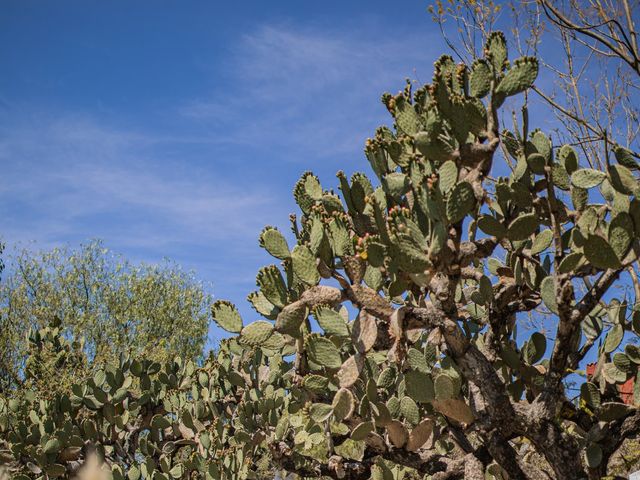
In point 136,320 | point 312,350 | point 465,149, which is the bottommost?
point 312,350

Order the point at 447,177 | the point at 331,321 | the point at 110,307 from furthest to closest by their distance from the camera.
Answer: the point at 110,307 < the point at 331,321 < the point at 447,177

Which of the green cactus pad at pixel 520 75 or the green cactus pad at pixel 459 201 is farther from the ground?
the green cactus pad at pixel 520 75

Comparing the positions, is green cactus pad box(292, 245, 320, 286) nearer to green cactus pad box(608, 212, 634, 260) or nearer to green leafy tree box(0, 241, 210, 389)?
green cactus pad box(608, 212, 634, 260)

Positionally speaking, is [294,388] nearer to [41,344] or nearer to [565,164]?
[565,164]

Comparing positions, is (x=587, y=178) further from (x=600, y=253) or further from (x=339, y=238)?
(x=339, y=238)

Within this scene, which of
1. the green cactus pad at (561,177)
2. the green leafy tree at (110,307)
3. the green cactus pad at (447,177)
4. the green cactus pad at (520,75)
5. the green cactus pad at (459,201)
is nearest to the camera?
the green cactus pad at (459,201)

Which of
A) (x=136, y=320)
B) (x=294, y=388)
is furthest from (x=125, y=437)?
(x=136, y=320)

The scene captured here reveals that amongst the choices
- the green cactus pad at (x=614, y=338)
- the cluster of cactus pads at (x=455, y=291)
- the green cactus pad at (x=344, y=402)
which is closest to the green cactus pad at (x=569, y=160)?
the cluster of cactus pads at (x=455, y=291)

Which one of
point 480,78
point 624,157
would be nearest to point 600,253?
point 624,157

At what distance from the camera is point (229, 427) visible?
6344 millimetres

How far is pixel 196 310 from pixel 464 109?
18966 millimetres

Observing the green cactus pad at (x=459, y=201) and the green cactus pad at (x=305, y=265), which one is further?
the green cactus pad at (x=305, y=265)

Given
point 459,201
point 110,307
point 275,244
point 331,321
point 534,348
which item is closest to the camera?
point 459,201

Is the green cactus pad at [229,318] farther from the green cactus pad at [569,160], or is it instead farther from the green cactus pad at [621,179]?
the green cactus pad at [621,179]
